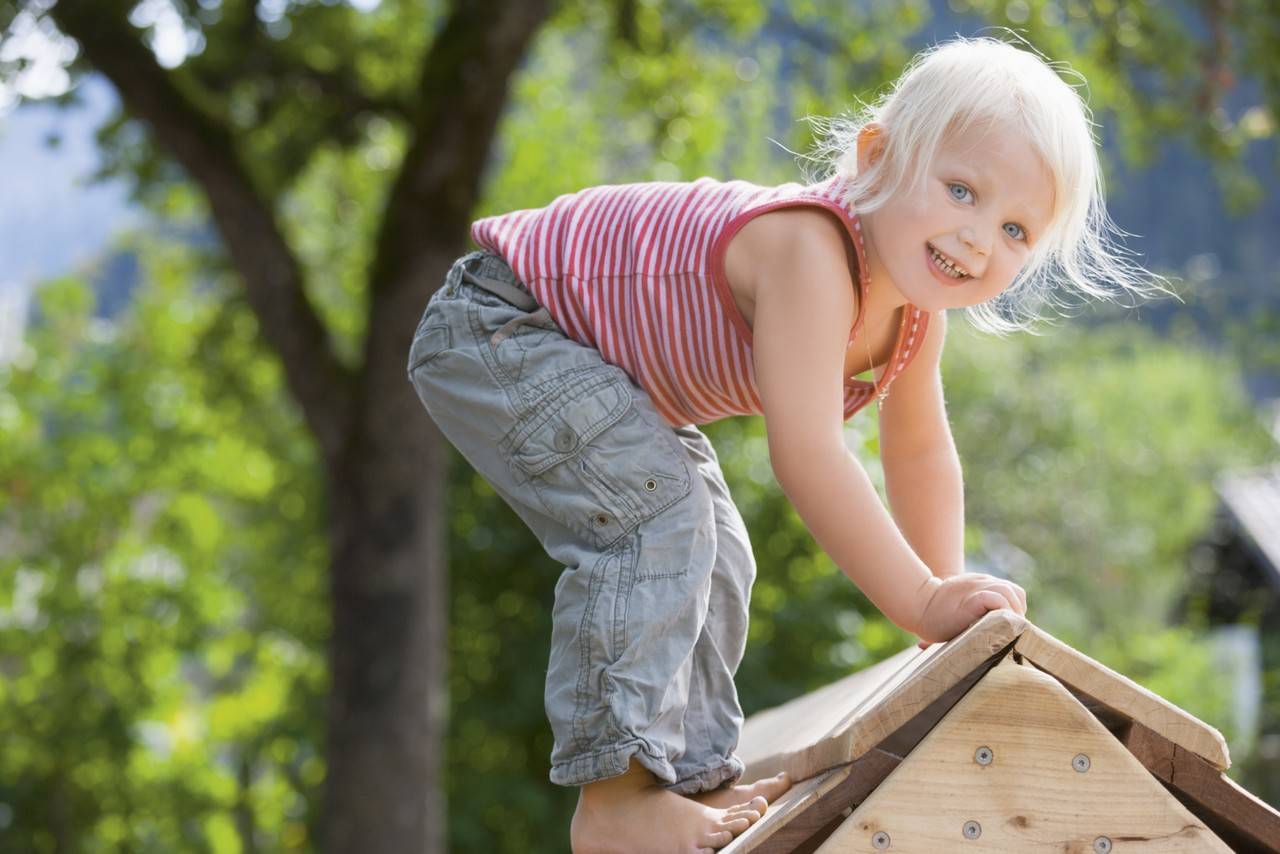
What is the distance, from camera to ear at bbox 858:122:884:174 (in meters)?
1.87

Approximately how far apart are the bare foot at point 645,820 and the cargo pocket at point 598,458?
0.30 metres

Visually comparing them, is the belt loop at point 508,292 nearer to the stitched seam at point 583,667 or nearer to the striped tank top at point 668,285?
the striped tank top at point 668,285

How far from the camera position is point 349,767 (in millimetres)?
5699

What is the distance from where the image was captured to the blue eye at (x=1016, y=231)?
1784 millimetres

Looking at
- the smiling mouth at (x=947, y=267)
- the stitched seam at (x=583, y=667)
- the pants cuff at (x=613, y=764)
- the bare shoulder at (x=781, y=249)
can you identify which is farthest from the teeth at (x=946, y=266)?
the pants cuff at (x=613, y=764)

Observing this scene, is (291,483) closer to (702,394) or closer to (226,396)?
(226,396)

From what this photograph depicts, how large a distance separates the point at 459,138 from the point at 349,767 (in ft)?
8.03

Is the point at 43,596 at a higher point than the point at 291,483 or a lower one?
lower

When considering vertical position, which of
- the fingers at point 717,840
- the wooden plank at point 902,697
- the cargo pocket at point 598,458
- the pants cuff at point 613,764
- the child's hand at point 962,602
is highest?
the cargo pocket at point 598,458

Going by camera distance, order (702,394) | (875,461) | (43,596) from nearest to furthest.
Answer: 1. (702,394)
2. (875,461)
3. (43,596)

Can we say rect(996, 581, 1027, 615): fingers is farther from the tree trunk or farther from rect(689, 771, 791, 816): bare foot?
the tree trunk

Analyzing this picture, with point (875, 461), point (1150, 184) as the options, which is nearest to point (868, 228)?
point (875, 461)

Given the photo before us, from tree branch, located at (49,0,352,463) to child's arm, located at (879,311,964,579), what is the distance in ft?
12.8

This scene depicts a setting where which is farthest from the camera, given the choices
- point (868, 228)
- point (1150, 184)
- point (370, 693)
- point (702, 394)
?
point (1150, 184)
